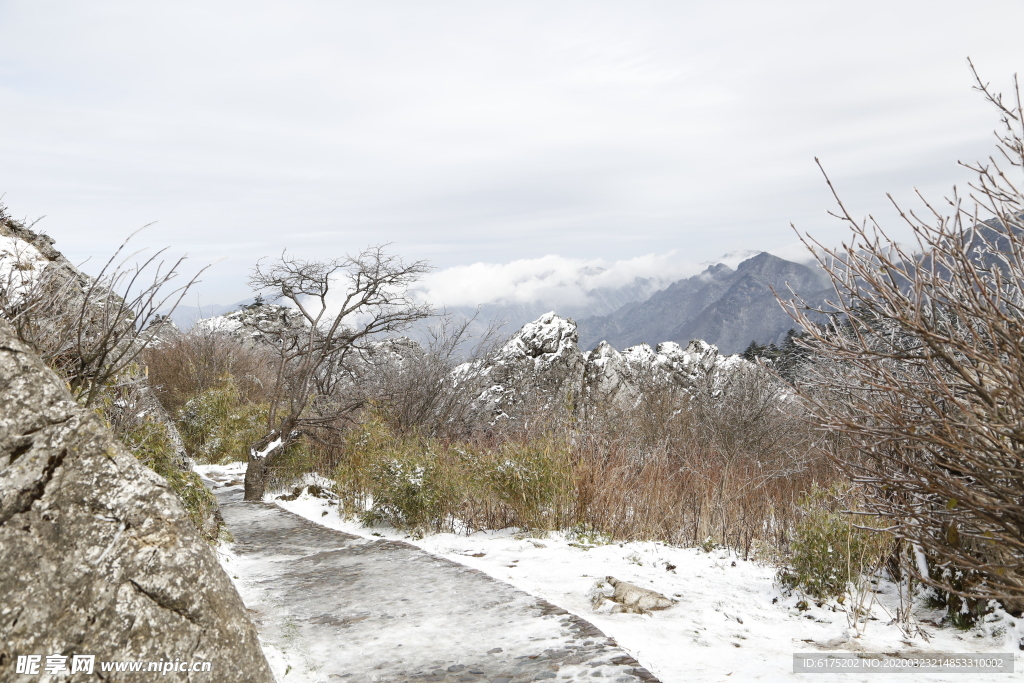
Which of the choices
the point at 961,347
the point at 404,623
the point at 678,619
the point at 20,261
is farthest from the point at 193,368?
the point at 961,347

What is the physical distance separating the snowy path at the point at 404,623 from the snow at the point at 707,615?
283mm

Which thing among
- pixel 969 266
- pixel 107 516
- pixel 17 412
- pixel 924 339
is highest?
pixel 969 266

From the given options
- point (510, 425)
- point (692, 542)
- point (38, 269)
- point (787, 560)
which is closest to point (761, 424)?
point (510, 425)

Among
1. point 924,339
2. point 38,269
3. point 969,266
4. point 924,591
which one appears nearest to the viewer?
point 969,266

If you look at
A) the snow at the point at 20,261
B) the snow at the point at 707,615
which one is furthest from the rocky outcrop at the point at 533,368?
the snow at the point at 20,261

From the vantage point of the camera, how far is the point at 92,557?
2650mm

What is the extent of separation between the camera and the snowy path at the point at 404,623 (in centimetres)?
402

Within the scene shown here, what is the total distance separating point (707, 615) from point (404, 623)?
231 cm

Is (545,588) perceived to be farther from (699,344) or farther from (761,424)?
(699,344)

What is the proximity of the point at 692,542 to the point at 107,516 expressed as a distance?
6354mm

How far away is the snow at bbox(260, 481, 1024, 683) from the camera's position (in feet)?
13.5

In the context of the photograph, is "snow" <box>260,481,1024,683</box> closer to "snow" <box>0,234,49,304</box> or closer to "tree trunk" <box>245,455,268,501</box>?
"snow" <box>0,234,49,304</box>

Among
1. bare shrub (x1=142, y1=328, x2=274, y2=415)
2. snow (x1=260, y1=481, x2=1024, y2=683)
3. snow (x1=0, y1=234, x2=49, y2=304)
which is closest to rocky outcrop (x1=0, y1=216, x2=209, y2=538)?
snow (x1=0, y1=234, x2=49, y2=304)

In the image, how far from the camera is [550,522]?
787 centimetres
